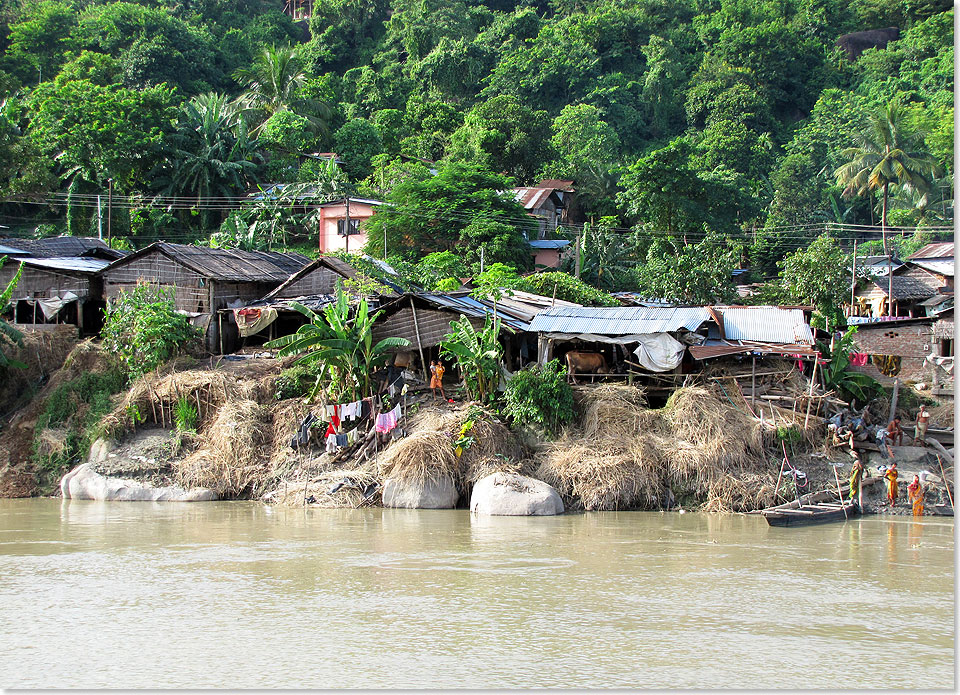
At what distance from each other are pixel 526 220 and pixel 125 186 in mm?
14963

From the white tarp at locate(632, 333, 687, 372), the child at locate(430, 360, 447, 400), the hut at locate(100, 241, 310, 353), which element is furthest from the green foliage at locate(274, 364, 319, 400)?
the white tarp at locate(632, 333, 687, 372)

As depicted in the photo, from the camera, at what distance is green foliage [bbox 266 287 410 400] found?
1616cm

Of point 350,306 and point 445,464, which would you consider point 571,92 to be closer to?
point 350,306

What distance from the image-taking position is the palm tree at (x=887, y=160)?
35.2m

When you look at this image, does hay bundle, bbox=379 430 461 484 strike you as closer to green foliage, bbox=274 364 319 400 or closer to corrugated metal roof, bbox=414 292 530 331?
corrugated metal roof, bbox=414 292 530 331

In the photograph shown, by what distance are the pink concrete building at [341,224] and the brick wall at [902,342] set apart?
15.5m

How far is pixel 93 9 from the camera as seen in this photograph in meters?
44.2

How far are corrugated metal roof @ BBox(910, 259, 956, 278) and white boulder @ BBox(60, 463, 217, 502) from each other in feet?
78.7

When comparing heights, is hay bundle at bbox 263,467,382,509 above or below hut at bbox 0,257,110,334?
below

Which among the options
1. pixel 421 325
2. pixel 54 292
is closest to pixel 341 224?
pixel 54 292

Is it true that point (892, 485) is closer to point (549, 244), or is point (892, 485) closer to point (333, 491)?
point (333, 491)

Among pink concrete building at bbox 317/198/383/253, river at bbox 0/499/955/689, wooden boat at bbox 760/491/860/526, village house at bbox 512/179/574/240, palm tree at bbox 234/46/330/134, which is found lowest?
river at bbox 0/499/955/689

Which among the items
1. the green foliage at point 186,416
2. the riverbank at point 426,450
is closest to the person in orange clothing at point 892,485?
the riverbank at point 426,450

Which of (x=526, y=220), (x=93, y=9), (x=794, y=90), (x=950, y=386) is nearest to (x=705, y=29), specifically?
(x=794, y=90)
